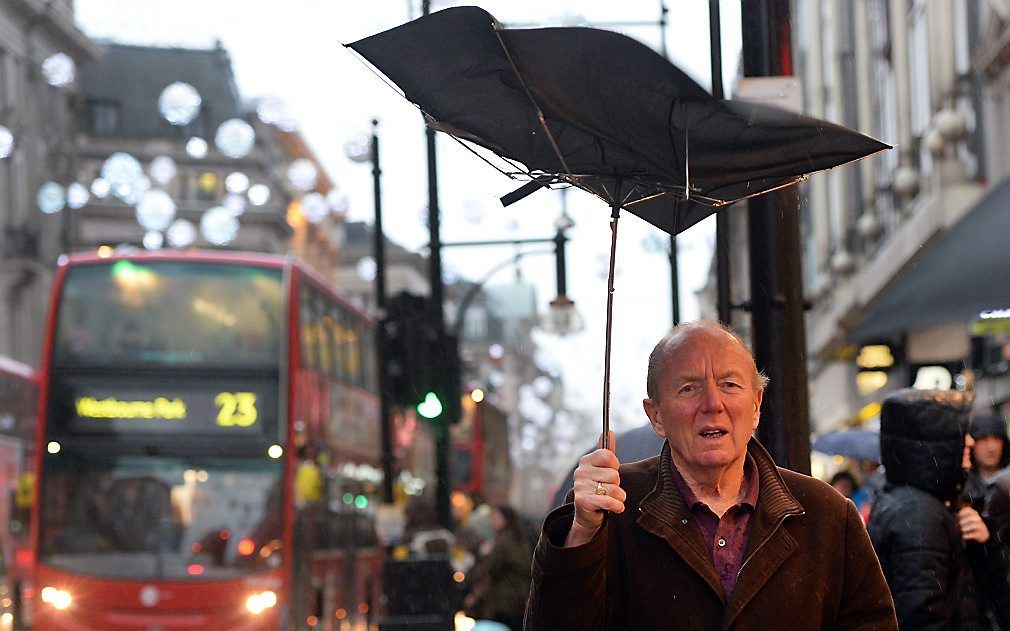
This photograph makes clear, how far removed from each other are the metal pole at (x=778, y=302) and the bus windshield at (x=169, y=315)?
10284mm

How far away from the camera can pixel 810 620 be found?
11.1 ft

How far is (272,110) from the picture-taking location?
1845 centimetres

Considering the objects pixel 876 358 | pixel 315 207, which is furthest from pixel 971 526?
pixel 315 207

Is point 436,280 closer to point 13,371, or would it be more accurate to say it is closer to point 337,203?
point 337,203

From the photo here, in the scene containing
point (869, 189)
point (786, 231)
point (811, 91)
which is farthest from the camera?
point (811, 91)

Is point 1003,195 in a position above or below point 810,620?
above

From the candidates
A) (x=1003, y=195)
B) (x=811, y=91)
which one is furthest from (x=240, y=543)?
(x=811, y=91)

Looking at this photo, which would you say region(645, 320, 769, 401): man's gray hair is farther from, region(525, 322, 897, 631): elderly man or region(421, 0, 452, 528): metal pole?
region(421, 0, 452, 528): metal pole

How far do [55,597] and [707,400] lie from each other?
45.4ft

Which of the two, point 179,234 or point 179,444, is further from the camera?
point 179,234

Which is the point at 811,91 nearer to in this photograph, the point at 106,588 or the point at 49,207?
the point at 49,207

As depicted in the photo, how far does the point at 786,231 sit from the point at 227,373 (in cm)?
1049

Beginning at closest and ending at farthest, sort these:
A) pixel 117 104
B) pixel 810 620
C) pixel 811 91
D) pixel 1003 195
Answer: pixel 810 620
pixel 1003 195
pixel 811 91
pixel 117 104

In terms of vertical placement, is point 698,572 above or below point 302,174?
below
